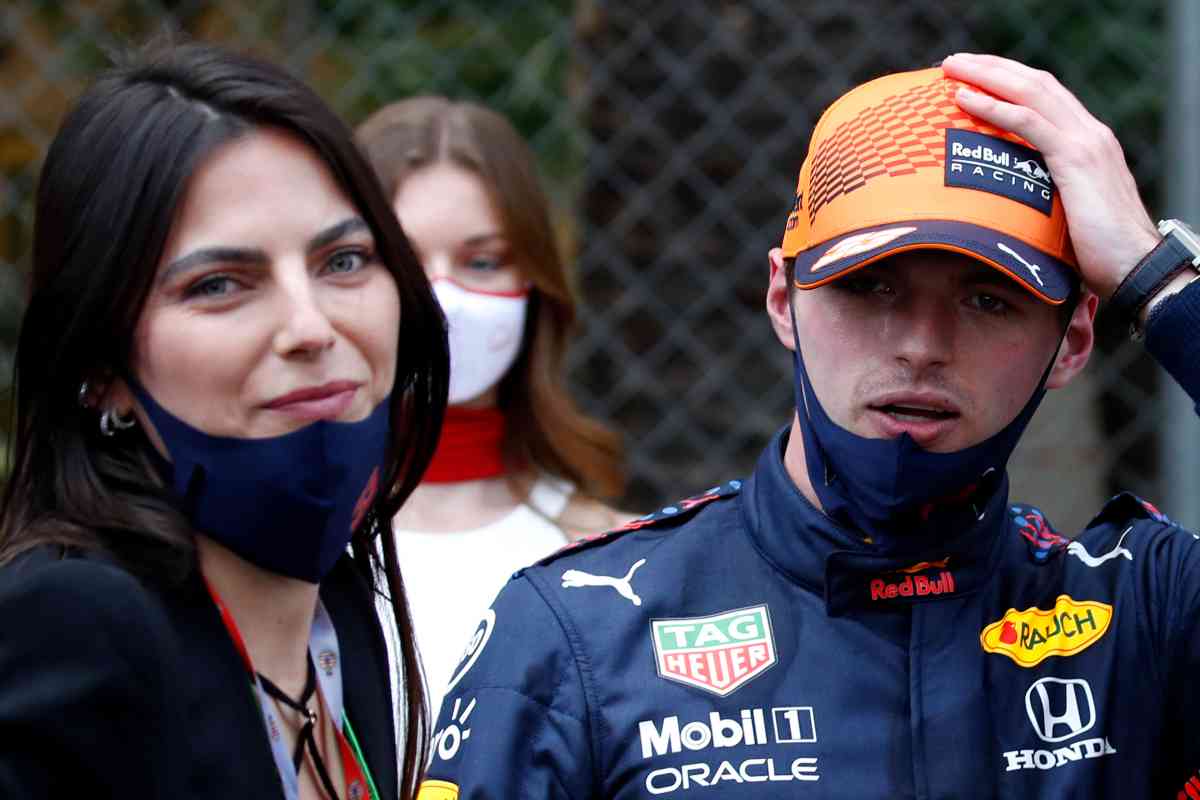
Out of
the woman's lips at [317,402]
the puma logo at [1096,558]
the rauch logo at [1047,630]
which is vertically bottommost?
the rauch logo at [1047,630]

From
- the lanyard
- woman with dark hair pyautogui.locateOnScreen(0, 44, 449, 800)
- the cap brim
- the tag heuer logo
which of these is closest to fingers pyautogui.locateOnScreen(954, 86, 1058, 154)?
the cap brim

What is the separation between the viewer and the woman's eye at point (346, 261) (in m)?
2.34

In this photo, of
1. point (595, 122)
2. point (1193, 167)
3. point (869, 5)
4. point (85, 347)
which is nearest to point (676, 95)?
point (595, 122)

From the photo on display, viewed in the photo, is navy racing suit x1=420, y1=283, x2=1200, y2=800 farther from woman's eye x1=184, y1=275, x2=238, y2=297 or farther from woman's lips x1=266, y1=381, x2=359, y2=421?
woman's eye x1=184, y1=275, x2=238, y2=297

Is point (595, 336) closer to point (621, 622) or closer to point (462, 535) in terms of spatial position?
point (462, 535)

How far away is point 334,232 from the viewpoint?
90.8 inches

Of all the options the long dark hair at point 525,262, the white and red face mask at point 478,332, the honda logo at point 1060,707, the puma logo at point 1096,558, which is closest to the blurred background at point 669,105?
the long dark hair at point 525,262

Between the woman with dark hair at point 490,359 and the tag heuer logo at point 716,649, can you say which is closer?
the tag heuer logo at point 716,649

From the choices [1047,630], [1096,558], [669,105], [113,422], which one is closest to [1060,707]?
[1047,630]

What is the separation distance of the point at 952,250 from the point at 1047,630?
507 mm

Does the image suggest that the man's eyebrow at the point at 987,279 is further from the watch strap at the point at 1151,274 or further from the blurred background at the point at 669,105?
the blurred background at the point at 669,105

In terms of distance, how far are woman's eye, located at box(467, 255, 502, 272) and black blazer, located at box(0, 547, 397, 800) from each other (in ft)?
5.28

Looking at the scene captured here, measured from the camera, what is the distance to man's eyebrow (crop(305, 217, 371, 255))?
2.28m

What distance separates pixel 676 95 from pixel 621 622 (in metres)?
2.63
